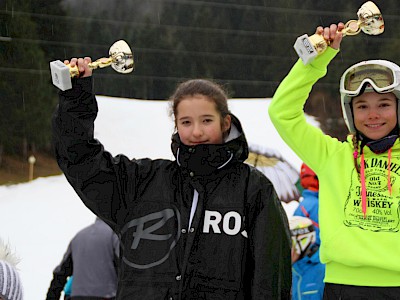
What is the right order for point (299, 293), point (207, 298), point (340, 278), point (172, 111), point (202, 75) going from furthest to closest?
point (202, 75) < point (299, 293) < point (172, 111) < point (340, 278) < point (207, 298)

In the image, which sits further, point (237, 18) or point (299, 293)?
point (237, 18)

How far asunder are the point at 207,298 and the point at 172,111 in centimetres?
78

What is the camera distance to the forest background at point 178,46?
39.3 feet

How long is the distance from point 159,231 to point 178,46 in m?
10.8

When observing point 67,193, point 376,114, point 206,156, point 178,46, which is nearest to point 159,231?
point 206,156

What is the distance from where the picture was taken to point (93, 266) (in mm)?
5598

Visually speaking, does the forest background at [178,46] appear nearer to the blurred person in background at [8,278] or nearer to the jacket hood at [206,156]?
the blurred person in background at [8,278]

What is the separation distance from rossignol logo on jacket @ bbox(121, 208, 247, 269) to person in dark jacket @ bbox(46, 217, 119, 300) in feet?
9.54

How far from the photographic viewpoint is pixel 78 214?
1077 centimetres

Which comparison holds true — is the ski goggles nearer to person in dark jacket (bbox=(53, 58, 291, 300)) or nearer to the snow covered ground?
person in dark jacket (bbox=(53, 58, 291, 300))

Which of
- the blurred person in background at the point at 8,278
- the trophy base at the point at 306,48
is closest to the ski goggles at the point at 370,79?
the trophy base at the point at 306,48

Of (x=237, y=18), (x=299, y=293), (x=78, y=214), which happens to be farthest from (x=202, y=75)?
(x=299, y=293)

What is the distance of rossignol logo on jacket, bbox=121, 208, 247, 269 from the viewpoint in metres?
2.68

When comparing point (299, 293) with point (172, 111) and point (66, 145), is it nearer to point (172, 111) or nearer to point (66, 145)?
point (172, 111)
